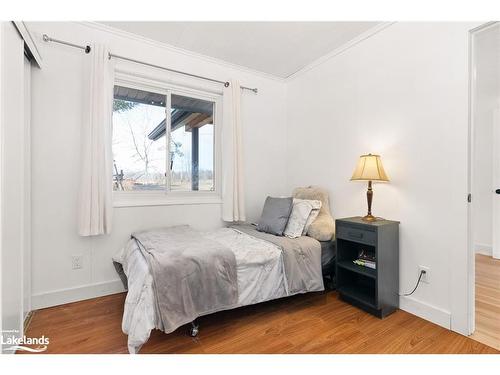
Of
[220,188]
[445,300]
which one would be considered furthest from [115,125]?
[445,300]

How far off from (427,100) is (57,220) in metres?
3.28

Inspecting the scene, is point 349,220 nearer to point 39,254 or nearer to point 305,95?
point 305,95

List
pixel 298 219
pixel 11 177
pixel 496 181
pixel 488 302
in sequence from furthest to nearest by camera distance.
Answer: pixel 496 181 → pixel 298 219 → pixel 488 302 → pixel 11 177

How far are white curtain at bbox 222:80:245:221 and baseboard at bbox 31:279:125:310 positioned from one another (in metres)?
1.32

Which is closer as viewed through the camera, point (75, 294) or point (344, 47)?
point (75, 294)

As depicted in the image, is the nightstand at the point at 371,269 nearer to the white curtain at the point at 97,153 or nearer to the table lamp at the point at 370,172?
the table lamp at the point at 370,172

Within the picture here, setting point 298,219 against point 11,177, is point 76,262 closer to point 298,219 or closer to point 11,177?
point 11,177

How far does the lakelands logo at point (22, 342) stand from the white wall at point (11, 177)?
0.08ft

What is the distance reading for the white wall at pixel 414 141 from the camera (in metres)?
1.93

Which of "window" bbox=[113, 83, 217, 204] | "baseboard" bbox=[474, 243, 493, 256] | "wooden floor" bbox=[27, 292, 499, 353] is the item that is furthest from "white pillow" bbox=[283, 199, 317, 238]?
"baseboard" bbox=[474, 243, 493, 256]

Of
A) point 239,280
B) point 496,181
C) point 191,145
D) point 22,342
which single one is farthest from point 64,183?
point 496,181

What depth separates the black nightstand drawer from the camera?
6.97ft

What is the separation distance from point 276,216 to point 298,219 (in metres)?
0.22

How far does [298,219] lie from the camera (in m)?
2.63
